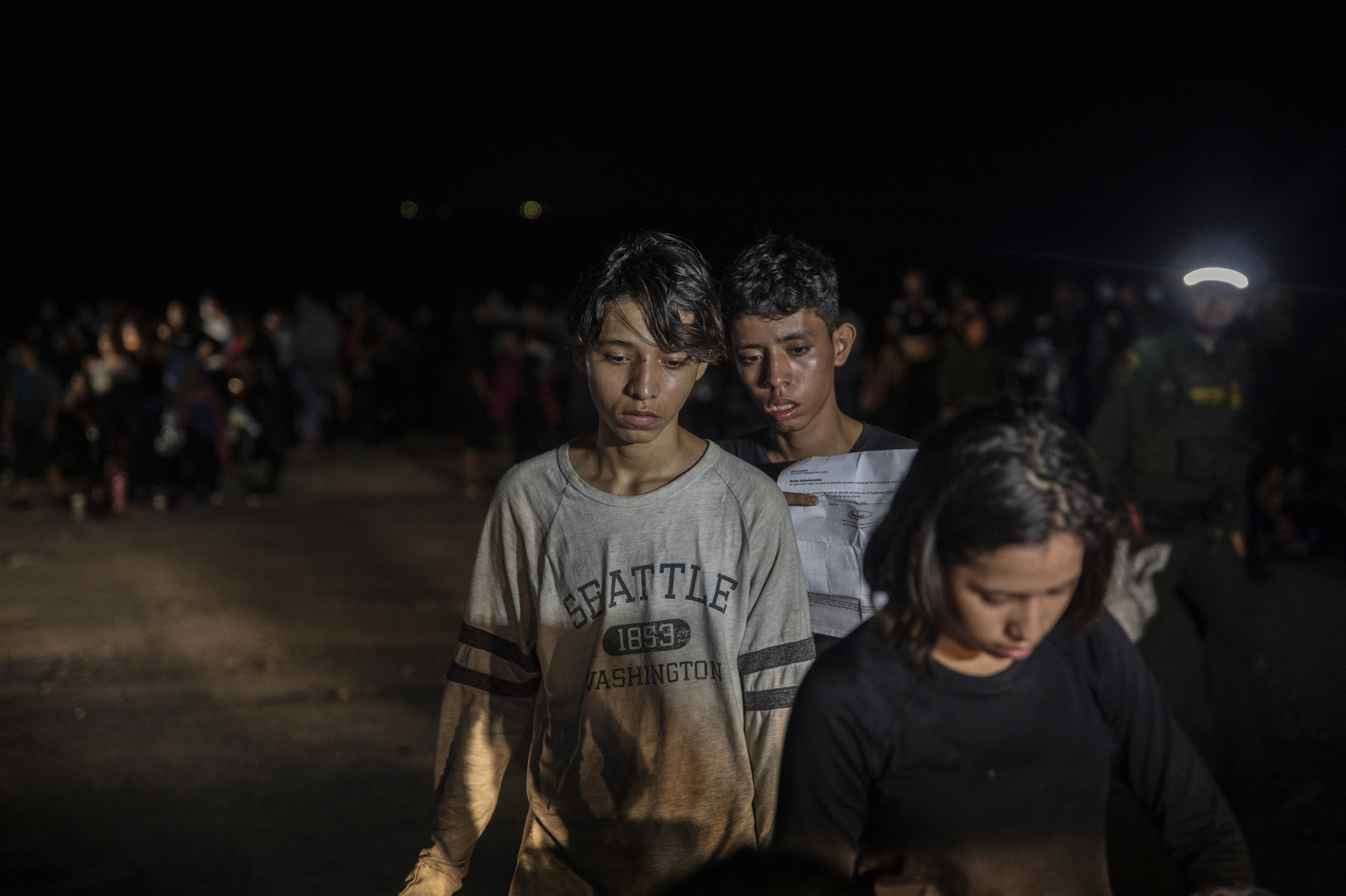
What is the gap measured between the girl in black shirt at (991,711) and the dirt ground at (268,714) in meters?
2.64

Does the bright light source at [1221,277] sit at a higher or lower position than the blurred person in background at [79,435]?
higher

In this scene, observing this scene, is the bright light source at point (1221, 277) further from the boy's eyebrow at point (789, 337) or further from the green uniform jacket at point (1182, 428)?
the boy's eyebrow at point (789, 337)

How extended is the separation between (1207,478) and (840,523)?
8.70 ft

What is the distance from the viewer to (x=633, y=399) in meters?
2.21

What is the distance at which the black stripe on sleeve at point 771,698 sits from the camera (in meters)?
2.10

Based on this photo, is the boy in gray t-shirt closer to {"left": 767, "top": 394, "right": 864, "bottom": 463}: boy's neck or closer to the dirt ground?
{"left": 767, "top": 394, "right": 864, "bottom": 463}: boy's neck

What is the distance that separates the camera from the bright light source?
443 centimetres

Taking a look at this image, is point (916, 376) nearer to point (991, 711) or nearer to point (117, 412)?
point (117, 412)

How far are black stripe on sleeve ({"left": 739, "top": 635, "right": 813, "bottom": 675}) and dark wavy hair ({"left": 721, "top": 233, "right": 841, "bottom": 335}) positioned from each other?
88cm

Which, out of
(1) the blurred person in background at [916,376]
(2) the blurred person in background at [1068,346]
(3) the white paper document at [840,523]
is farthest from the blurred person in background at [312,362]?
(3) the white paper document at [840,523]

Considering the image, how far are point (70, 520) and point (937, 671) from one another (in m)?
10.7

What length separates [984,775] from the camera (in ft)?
5.15

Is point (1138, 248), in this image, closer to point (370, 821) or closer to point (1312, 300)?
point (1312, 300)

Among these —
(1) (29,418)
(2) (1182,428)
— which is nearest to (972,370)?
(2) (1182,428)
